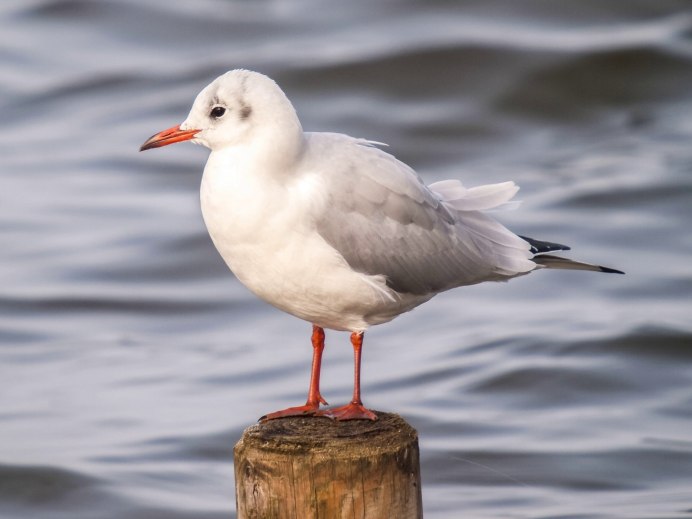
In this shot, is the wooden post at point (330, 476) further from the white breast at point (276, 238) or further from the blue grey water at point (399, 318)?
the blue grey water at point (399, 318)

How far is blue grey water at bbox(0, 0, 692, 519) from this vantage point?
10.2 meters

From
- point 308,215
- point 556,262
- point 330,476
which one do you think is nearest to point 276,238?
point 308,215

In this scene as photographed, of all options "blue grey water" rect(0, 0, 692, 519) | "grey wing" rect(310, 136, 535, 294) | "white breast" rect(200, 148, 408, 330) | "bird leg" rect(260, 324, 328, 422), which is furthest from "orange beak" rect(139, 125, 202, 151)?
"blue grey water" rect(0, 0, 692, 519)

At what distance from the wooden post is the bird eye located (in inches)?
50.5

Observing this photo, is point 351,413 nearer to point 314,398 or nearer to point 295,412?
point 295,412

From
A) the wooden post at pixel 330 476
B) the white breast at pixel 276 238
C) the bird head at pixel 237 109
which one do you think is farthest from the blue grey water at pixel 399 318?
the bird head at pixel 237 109

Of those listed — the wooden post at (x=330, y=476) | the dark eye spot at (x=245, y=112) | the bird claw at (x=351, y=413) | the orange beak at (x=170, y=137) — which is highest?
the dark eye spot at (x=245, y=112)

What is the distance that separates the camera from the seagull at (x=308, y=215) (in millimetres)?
5309

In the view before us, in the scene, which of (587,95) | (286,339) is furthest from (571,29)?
(286,339)

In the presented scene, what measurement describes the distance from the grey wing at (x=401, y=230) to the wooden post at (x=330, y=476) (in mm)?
878

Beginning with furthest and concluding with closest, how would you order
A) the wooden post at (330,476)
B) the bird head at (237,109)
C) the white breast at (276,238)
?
the bird head at (237,109) < the white breast at (276,238) < the wooden post at (330,476)

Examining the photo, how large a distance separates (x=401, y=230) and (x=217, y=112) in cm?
98

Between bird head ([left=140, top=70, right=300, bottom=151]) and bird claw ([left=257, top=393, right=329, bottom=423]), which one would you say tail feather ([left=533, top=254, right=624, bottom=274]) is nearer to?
bird claw ([left=257, top=393, right=329, bottom=423])

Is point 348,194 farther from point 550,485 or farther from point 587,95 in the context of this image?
point 587,95
